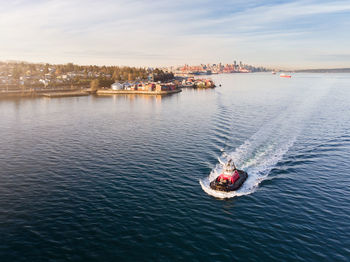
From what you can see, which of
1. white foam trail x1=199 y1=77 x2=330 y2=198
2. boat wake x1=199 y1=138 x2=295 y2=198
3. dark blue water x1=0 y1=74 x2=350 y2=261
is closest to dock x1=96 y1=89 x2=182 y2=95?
white foam trail x1=199 y1=77 x2=330 y2=198

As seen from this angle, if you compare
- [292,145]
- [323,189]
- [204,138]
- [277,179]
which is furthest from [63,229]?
[292,145]

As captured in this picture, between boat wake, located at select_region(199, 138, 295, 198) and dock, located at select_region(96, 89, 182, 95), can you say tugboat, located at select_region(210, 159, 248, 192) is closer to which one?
boat wake, located at select_region(199, 138, 295, 198)

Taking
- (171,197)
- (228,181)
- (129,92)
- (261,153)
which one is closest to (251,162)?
(261,153)

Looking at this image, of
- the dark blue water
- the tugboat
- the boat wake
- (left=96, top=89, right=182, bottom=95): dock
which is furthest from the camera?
(left=96, top=89, right=182, bottom=95): dock

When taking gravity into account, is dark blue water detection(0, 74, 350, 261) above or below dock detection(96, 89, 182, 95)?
below

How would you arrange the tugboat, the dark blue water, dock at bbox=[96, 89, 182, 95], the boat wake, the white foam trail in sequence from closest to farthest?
the dark blue water, the tugboat, the boat wake, the white foam trail, dock at bbox=[96, 89, 182, 95]

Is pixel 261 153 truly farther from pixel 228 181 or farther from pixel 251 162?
pixel 228 181

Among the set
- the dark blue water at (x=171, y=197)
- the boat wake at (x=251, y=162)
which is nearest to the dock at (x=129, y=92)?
the dark blue water at (x=171, y=197)
